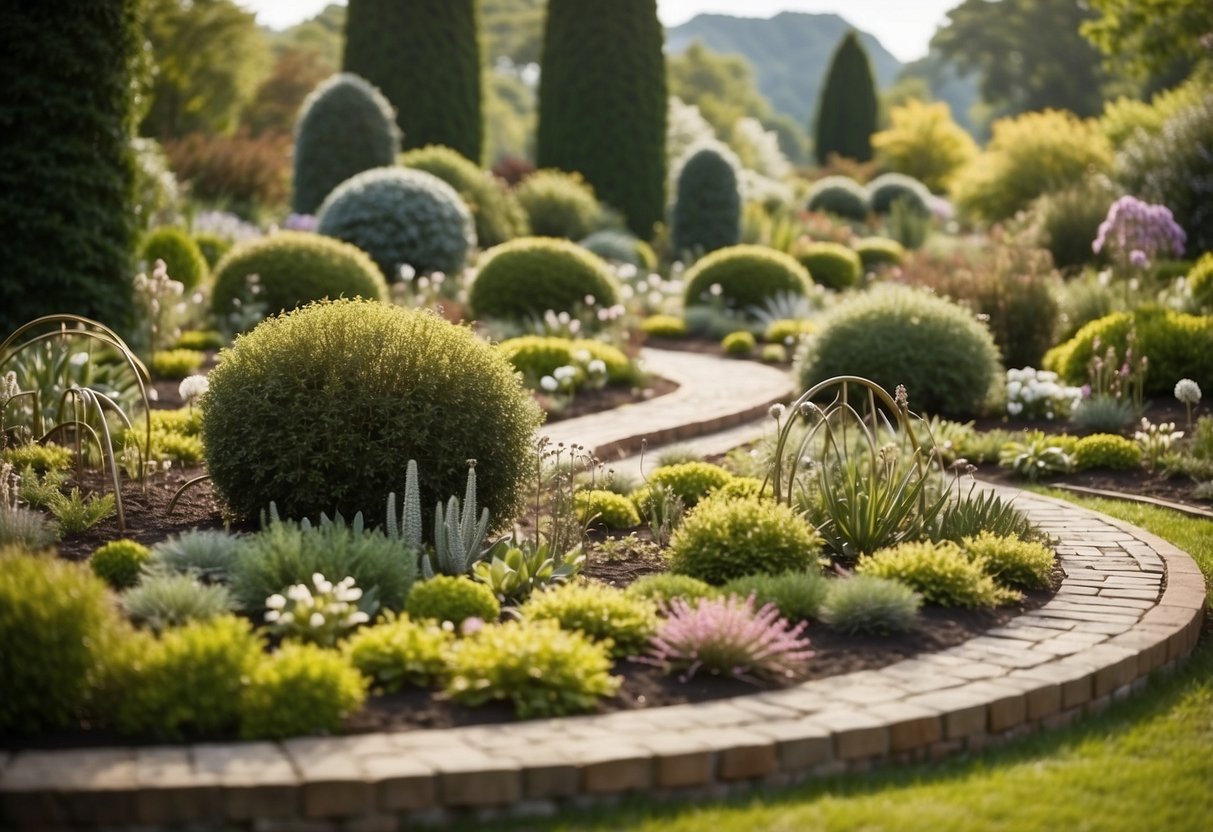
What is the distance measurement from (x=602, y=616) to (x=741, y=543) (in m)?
1.02

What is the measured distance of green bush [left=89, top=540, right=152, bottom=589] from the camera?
468 cm

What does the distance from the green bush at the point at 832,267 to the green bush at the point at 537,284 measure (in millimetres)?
6263

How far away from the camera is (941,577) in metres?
4.92

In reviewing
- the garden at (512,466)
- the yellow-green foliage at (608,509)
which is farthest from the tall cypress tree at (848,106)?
the yellow-green foliage at (608,509)

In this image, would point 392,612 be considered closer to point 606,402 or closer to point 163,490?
point 163,490

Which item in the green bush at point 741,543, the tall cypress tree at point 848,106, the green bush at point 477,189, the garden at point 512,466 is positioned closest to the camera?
the garden at point 512,466

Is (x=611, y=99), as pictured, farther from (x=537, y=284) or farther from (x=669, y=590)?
(x=669, y=590)

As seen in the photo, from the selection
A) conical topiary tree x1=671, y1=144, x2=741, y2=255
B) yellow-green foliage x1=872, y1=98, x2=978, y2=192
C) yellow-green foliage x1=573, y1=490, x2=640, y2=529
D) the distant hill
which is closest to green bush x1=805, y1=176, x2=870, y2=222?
yellow-green foliage x1=872, y1=98, x2=978, y2=192

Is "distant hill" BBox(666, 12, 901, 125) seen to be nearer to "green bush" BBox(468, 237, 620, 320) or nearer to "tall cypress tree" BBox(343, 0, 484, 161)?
"tall cypress tree" BBox(343, 0, 484, 161)

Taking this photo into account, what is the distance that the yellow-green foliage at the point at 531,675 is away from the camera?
376 centimetres

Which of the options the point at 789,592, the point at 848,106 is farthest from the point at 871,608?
the point at 848,106

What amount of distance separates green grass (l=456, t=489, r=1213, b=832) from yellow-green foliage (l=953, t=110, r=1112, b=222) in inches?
751

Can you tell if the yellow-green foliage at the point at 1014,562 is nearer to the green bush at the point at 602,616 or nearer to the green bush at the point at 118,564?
the green bush at the point at 602,616

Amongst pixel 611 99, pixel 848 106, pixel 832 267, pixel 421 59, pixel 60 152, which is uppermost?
pixel 848 106
